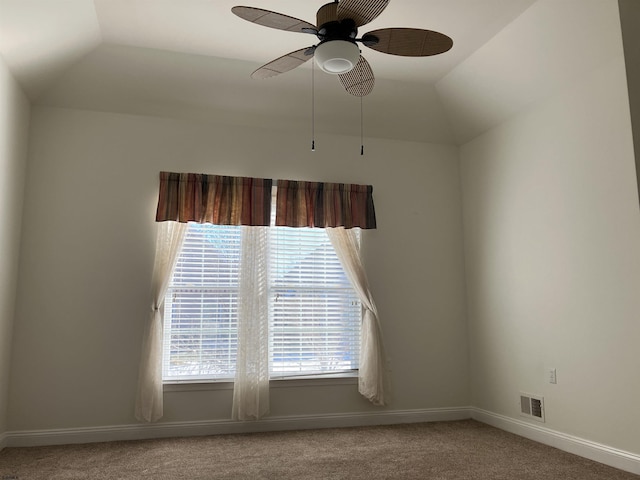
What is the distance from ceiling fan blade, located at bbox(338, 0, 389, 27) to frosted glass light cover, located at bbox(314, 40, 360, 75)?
12cm

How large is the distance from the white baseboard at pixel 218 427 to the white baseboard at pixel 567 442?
18.2 inches

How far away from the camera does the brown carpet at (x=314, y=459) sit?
3.42 m

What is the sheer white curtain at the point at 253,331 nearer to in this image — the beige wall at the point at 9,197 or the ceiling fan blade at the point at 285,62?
the beige wall at the point at 9,197

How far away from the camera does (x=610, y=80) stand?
12.0ft

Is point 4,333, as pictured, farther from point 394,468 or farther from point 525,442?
point 525,442

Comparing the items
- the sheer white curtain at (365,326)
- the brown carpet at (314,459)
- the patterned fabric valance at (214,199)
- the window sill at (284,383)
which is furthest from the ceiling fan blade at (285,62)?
the window sill at (284,383)

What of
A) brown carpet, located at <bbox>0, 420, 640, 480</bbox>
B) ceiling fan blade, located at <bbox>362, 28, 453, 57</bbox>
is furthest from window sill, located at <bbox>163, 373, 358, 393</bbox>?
ceiling fan blade, located at <bbox>362, 28, 453, 57</bbox>

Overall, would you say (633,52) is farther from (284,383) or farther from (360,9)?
(284,383)

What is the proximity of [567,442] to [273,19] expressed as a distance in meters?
3.63

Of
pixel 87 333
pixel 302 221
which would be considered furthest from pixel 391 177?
pixel 87 333

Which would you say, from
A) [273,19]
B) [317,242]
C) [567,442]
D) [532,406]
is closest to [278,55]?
[317,242]

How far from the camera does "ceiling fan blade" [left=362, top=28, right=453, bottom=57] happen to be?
8.49 ft

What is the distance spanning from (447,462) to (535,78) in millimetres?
3030

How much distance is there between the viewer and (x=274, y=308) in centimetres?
482
